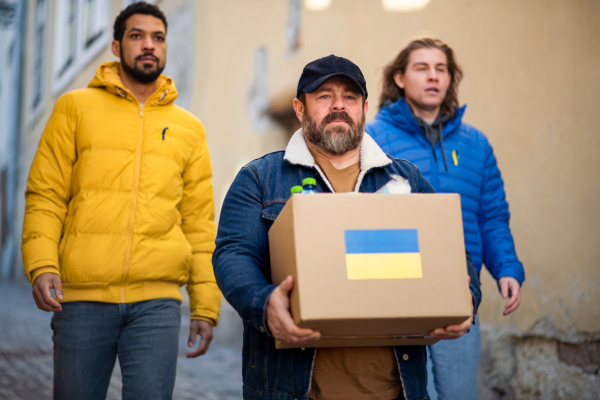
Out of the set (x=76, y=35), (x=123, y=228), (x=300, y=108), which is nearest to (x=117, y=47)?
(x=123, y=228)

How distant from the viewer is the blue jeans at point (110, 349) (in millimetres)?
2281

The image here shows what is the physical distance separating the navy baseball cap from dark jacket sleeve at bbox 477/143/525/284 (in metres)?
1.11

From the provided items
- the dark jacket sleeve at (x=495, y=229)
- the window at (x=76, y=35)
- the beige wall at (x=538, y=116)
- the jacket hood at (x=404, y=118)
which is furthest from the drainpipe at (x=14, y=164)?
the dark jacket sleeve at (x=495, y=229)

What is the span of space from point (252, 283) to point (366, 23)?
387 centimetres

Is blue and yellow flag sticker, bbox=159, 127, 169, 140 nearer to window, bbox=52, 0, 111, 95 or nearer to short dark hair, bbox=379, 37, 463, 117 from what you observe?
short dark hair, bbox=379, 37, 463, 117

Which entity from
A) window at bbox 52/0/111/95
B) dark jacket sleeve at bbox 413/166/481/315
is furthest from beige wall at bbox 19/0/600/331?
window at bbox 52/0/111/95

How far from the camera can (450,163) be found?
268 cm

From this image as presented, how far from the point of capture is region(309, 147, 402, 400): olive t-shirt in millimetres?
1710

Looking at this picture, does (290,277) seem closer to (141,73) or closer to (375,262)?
(375,262)

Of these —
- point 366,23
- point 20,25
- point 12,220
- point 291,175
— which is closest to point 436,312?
point 291,175

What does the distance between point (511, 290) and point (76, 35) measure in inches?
422

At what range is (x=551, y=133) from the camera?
3.66 m

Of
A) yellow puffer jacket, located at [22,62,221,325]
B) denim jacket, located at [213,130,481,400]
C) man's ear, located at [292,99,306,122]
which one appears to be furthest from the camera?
yellow puffer jacket, located at [22,62,221,325]

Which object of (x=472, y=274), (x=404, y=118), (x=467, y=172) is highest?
(x=404, y=118)
